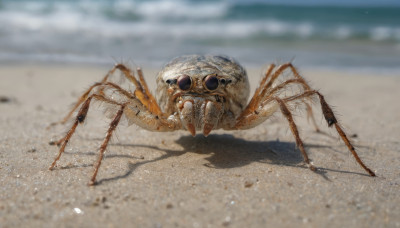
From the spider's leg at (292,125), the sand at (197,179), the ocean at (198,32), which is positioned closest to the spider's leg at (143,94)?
the sand at (197,179)

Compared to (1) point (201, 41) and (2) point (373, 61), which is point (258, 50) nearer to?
(1) point (201, 41)

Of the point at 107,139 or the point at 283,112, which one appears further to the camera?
the point at 283,112

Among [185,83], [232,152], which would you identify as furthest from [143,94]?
[232,152]

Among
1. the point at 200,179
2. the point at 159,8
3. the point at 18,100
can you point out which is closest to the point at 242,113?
the point at 200,179

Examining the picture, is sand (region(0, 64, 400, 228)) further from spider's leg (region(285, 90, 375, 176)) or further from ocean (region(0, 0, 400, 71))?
ocean (region(0, 0, 400, 71))

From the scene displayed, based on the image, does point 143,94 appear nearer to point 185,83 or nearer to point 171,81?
point 171,81

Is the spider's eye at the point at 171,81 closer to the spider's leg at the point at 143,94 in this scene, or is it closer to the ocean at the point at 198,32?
the spider's leg at the point at 143,94
